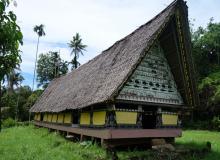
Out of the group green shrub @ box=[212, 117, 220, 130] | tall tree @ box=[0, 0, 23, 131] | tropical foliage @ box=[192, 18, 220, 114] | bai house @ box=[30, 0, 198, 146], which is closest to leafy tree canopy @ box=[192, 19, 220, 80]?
tropical foliage @ box=[192, 18, 220, 114]

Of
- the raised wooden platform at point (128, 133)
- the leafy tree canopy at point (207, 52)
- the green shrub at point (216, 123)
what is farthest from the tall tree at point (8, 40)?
the leafy tree canopy at point (207, 52)

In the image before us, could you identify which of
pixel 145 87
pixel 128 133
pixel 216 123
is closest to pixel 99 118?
pixel 128 133

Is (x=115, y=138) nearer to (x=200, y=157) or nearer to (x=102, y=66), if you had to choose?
(x=200, y=157)

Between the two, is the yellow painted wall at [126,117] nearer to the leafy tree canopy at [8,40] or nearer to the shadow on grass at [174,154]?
the shadow on grass at [174,154]

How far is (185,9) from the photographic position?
1410 centimetres

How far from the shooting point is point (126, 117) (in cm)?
1348

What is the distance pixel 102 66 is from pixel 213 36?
2699 cm

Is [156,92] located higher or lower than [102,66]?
lower

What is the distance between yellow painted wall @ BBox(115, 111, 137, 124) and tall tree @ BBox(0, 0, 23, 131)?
33.5ft

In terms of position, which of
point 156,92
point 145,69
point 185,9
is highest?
point 185,9

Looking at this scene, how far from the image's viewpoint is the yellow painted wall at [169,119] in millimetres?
15117

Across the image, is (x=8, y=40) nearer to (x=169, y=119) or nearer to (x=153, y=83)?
(x=153, y=83)

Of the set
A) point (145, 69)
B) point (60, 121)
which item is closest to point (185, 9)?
point (145, 69)

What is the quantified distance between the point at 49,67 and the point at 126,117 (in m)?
52.0
